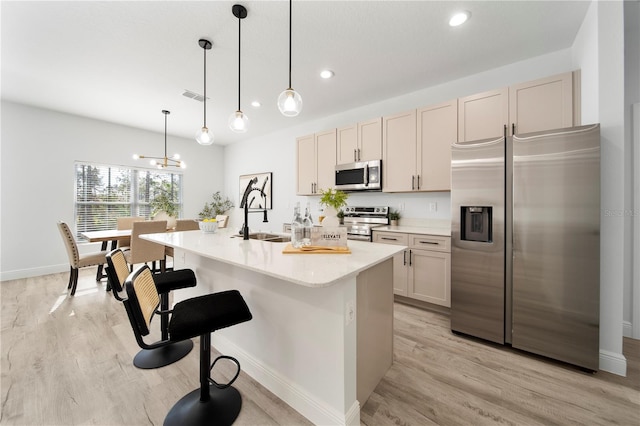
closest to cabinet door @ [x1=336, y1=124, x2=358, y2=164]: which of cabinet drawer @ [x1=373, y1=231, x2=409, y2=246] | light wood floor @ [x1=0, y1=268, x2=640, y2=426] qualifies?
cabinet drawer @ [x1=373, y1=231, x2=409, y2=246]

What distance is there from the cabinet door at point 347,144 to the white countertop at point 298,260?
219 cm

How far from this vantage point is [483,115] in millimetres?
2631

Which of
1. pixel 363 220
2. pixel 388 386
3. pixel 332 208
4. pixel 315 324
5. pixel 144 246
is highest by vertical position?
pixel 332 208

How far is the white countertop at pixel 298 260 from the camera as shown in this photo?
103 centimetres

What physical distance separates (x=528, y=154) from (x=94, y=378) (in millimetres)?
3632

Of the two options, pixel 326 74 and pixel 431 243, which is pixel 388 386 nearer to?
pixel 431 243

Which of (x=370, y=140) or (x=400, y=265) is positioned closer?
(x=400, y=265)

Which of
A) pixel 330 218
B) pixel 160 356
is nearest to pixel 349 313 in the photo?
pixel 330 218

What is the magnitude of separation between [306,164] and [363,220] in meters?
1.42

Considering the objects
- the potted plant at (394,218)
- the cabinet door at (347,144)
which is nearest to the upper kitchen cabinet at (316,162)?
the cabinet door at (347,144)

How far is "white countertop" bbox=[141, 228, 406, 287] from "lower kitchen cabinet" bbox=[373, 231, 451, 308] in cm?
127

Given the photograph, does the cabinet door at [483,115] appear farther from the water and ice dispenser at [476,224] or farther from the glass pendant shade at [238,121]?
the glass pendant shade at [238,121]

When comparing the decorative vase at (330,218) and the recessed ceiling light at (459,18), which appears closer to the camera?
the decorative vase at (330,218)

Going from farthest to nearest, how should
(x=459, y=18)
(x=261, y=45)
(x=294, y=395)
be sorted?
1. (x=261, y=45)
2. (x=459, y=18)
3. (x=294, y=395)
